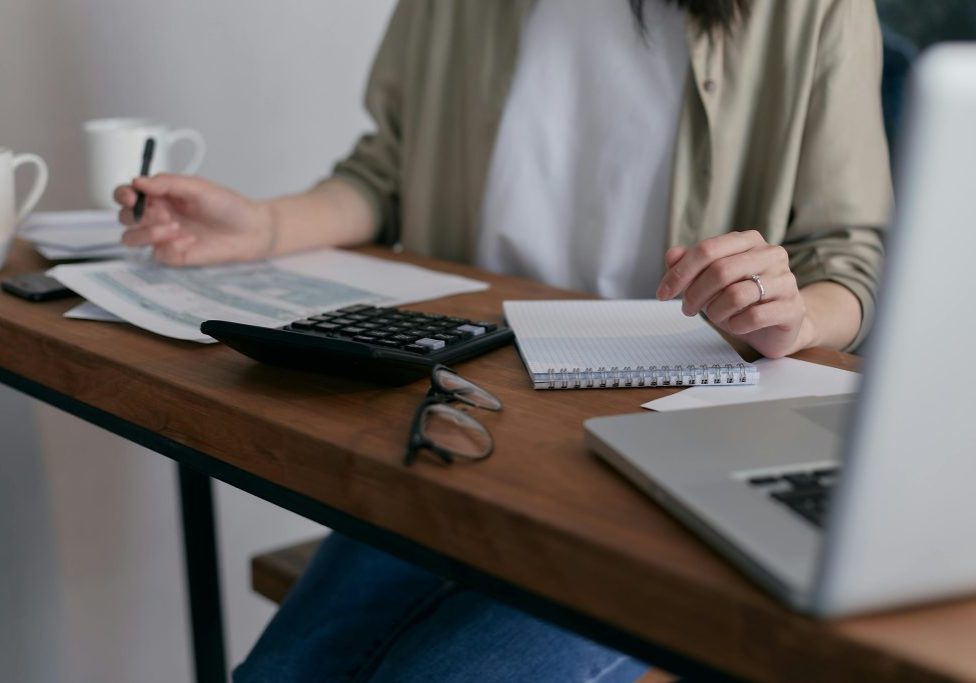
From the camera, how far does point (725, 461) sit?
1.63 feet

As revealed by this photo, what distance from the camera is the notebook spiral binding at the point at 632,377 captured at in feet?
2.17

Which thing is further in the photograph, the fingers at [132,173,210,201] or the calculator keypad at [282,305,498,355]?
the fingers at [132,173,210,201]

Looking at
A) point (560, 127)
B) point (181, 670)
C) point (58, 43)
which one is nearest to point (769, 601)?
point (560, 127)

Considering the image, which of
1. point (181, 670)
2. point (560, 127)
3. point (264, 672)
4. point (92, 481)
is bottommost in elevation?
point (181, 670)

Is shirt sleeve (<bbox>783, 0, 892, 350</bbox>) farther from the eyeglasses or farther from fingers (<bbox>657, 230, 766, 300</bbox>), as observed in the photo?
the eyeglasses

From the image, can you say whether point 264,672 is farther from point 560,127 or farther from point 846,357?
point 560,127

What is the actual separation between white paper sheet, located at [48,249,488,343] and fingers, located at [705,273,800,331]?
1.01 feet

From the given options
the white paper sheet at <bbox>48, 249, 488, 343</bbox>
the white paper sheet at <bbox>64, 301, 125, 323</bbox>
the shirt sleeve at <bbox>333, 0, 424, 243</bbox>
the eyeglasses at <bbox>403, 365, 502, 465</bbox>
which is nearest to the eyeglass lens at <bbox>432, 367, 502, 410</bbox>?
the eyeglasses at <bbox>403, 365, 502, 465</bbox>

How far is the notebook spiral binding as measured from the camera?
26.0 inches

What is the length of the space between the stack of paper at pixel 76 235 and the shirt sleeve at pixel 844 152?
0.67 m

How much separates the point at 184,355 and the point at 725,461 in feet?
1.32

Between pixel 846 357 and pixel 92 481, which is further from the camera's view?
pixel 92 481

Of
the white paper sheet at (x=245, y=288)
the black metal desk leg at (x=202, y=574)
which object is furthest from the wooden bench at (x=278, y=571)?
the white paper sheet at (x=245, y=288)

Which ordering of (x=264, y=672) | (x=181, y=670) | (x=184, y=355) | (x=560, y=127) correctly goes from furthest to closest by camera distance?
(x=181, y=670), (x=560, y=127), (x=264, y=672), (x=184, y=355)
